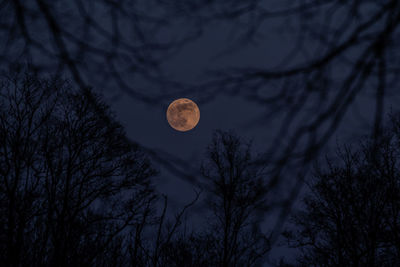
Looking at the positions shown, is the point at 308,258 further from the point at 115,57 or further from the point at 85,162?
the point at 115,57

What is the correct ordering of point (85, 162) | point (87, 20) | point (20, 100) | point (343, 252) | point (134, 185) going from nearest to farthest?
point (87, 20) < point (20, 100) < point (85, 162) < point (134, 185) < point (343, 252)

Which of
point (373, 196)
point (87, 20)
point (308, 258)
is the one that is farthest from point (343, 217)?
point (87, 20)

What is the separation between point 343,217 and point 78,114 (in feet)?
28.5

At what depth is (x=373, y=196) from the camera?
977cm

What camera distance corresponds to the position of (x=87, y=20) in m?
2.84

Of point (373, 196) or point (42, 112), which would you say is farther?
point (373, 196)

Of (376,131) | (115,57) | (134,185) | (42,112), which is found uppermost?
(42,112)

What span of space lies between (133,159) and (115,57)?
668cm

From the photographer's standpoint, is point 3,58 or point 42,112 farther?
point 42,112

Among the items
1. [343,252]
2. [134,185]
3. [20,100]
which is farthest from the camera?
[343,252]

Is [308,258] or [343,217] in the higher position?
[343,217]

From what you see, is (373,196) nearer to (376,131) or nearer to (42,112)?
(376,131)

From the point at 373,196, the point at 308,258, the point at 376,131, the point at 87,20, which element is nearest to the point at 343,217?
the point at 373,196

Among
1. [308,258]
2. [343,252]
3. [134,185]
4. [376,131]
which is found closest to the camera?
[376,131]
